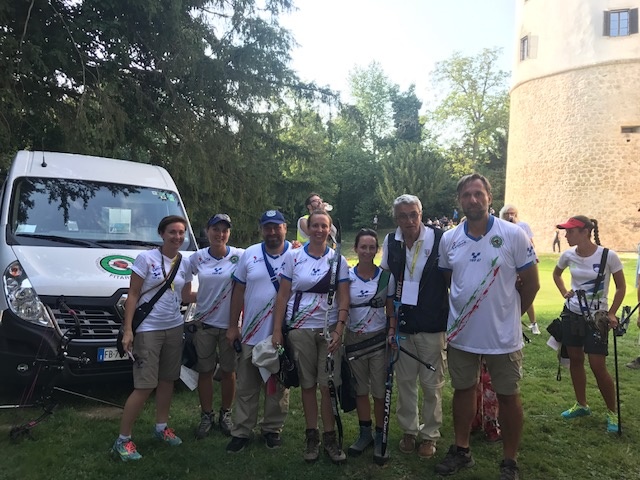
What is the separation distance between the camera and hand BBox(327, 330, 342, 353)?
3822 mm

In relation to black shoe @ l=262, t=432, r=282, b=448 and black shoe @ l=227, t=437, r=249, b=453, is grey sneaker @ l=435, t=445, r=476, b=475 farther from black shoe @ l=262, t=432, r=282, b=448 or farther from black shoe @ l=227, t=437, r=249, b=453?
black shoe @ l=227, t=437, r=249, b=453

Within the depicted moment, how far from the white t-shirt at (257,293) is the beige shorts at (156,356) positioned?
556 mm

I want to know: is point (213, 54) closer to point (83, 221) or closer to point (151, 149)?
point (151, 149)

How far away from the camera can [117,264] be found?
4.98 metres

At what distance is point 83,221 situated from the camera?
5535 millimetres

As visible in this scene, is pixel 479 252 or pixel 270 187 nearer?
pixel 479 252

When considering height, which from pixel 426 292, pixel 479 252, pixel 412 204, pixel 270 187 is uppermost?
pixel 270 187

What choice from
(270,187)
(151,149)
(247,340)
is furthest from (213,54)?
(247,340)

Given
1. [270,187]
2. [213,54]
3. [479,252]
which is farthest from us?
[270,187]

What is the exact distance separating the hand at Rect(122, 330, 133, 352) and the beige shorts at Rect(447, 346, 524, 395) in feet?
7.65

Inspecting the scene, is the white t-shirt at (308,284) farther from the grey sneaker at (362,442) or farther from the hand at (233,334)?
the grey sneaker at (362,442)

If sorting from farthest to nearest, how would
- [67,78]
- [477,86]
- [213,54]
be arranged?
[477,86], [213,54], [67,78]

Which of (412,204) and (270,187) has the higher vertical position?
(270,187)

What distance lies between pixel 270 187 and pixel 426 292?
9.82m
